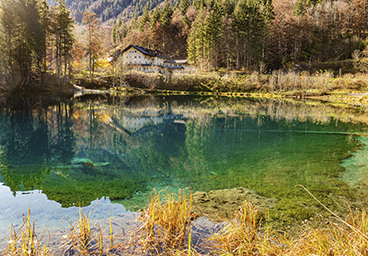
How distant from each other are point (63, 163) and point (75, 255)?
18.2 ft

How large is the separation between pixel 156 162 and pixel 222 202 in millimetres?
3608

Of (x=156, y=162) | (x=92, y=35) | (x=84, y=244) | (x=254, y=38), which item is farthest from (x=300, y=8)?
(x=84, y=244)

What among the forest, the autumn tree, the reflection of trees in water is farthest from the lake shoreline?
the reflection of trees in water

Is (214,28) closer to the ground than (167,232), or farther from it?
farther from it

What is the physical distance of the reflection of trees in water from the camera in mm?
6496

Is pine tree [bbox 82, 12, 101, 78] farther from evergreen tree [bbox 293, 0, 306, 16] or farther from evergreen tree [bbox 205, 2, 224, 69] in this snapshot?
evergreen tree [bbox 293, 0, 306, 16]

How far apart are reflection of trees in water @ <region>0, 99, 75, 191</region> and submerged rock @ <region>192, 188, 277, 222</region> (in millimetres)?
4135

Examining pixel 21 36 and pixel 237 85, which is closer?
pixel 21 36

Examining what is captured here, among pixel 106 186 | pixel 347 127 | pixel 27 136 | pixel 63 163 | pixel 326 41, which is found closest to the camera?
pixel 106 186

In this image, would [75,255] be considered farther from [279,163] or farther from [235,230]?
[279,163]

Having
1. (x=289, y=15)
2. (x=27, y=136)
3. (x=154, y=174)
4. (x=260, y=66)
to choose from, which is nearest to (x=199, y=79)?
(x=260, y=66)

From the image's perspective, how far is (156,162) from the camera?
8.30m

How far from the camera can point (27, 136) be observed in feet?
37.1

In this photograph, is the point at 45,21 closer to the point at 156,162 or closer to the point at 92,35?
the point at 92,35
